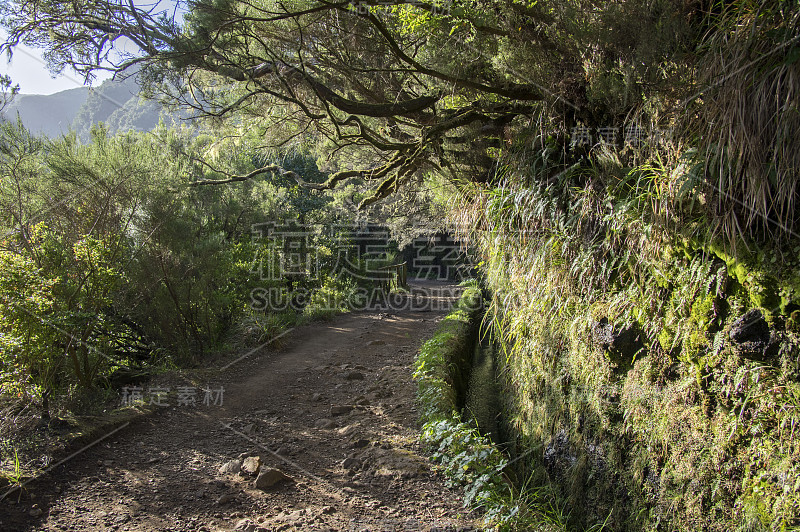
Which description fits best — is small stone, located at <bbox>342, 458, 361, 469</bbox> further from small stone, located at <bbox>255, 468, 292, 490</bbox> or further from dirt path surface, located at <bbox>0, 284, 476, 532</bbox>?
small stone, located at <bbox>255, 468, 292, 490</bbox>

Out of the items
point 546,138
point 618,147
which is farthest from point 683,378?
point 546,138

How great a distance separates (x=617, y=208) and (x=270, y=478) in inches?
130

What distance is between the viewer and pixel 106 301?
450 cm

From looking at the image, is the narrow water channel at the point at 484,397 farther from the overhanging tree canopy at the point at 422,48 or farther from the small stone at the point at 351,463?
the overhanging tree canopy at the point at 422,48

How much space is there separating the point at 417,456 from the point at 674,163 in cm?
290

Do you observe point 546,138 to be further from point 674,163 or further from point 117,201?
point 117,201

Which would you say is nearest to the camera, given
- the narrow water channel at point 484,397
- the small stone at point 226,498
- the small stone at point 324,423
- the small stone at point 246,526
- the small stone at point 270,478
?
the small stone at point 246,526

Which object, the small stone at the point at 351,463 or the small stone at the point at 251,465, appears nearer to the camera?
the small stone at the point at 251,465

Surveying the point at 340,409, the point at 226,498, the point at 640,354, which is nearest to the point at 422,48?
the point at 640,354

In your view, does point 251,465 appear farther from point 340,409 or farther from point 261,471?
point 340,409

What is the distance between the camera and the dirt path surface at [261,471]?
277 centimetres

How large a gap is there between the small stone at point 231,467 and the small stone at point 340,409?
55.1 inches

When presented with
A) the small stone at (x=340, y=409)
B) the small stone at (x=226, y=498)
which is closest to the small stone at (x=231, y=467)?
the small stone at (x=226, y=498)

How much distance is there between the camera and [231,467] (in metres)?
3.48
